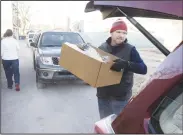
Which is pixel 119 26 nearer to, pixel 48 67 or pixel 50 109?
Result: pixel 50 109

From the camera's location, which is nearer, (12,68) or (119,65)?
(119,65)

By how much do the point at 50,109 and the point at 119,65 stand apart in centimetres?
266

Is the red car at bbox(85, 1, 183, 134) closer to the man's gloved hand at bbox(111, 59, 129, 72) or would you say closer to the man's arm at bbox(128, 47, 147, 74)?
the man's gloved hand at bbox(111, 59, 129, 72)

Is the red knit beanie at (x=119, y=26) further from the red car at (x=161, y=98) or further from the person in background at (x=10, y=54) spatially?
the person in background at (x=10, y=54)

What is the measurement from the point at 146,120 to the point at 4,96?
4.69 m

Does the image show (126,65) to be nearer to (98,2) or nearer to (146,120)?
(98,2)

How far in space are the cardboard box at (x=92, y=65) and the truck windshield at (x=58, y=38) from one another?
174 inches

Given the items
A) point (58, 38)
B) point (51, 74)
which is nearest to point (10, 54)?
point (51, 74)

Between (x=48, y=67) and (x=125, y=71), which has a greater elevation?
(x=125, y=71)

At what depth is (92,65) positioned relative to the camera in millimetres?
2117

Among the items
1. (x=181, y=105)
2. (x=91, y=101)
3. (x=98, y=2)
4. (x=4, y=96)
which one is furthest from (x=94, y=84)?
(x=4, y=96)

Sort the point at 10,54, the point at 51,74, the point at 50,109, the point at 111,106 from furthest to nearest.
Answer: the point at 51,74, the point at 10,54, the point at 50,109, the point at 111,106

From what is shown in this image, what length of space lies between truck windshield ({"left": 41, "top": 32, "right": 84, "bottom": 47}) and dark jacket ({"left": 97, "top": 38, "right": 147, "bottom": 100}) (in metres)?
4.35

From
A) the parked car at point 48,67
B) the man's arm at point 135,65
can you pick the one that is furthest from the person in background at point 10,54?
the man's arm at point 135,65
